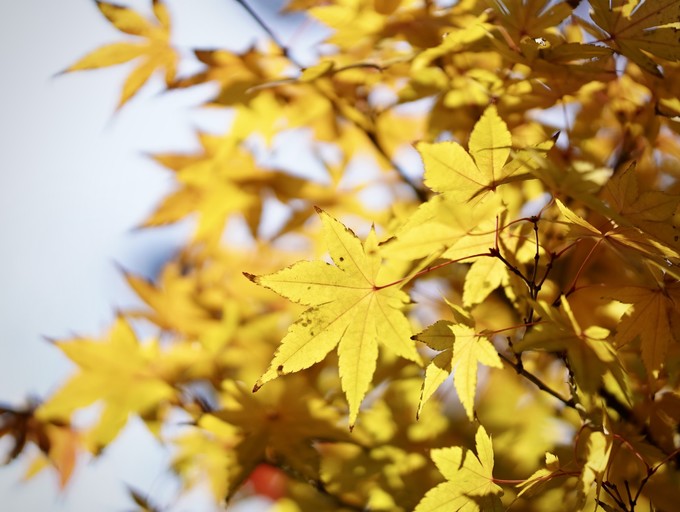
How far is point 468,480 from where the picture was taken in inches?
22.1

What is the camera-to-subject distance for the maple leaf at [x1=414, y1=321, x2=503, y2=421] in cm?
52

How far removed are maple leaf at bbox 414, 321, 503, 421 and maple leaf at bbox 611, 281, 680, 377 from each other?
139mm

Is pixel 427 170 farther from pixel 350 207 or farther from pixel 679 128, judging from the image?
pixel 350 207

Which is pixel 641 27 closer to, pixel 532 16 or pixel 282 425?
pixel 532 16

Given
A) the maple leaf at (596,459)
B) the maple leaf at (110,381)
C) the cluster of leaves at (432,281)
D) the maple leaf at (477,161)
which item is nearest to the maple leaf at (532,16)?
the cluster of leaves at (432,281)

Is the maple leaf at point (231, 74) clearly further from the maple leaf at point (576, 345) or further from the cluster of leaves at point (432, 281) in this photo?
the maple leaf at point (576, 345)

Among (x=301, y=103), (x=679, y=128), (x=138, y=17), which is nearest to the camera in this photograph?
(x=679, y=128)

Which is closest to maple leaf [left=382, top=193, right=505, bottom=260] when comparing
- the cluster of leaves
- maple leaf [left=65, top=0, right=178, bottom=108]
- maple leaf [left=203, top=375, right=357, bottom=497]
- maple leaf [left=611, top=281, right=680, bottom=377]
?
the cluster of leaves

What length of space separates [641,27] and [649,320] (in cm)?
33

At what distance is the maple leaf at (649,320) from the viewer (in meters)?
0.54

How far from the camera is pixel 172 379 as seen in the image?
38.3 inches

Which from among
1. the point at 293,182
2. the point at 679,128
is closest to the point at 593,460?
the point at 679,128

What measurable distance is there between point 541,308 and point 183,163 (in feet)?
2.80

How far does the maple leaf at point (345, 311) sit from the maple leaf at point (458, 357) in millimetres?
50
